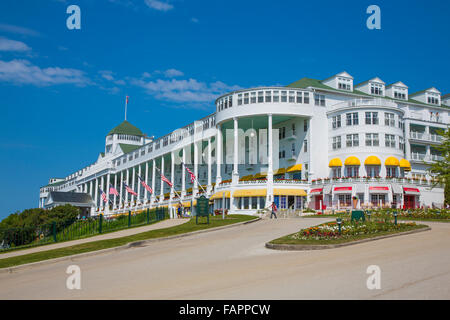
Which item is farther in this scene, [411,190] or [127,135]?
[127,135]

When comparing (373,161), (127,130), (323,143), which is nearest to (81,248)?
(373,161)

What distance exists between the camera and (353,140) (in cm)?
5406

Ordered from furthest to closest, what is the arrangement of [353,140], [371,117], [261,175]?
[261,175] → [353,140] → [371,117]

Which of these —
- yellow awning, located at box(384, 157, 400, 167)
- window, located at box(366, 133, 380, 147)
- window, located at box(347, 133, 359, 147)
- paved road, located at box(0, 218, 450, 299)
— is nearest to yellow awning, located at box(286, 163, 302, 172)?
window, located at box(347, 133, 359, 147)

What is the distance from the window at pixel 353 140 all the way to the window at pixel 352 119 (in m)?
1.42

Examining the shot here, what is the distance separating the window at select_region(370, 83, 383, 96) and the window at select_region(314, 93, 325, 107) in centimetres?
949

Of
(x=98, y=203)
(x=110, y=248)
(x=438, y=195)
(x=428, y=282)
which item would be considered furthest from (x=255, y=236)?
(x=98, y=203)

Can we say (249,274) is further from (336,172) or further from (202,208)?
(336,172)

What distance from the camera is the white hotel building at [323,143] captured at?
51.9 metres

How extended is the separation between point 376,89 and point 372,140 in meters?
13.3

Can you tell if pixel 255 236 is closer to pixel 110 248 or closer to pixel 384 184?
pixel 110 248

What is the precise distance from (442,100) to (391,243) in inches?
2464

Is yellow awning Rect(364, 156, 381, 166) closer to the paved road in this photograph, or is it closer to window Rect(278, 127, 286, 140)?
window Rect(278, 127, 286, 140)

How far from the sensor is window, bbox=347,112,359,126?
54347mm
